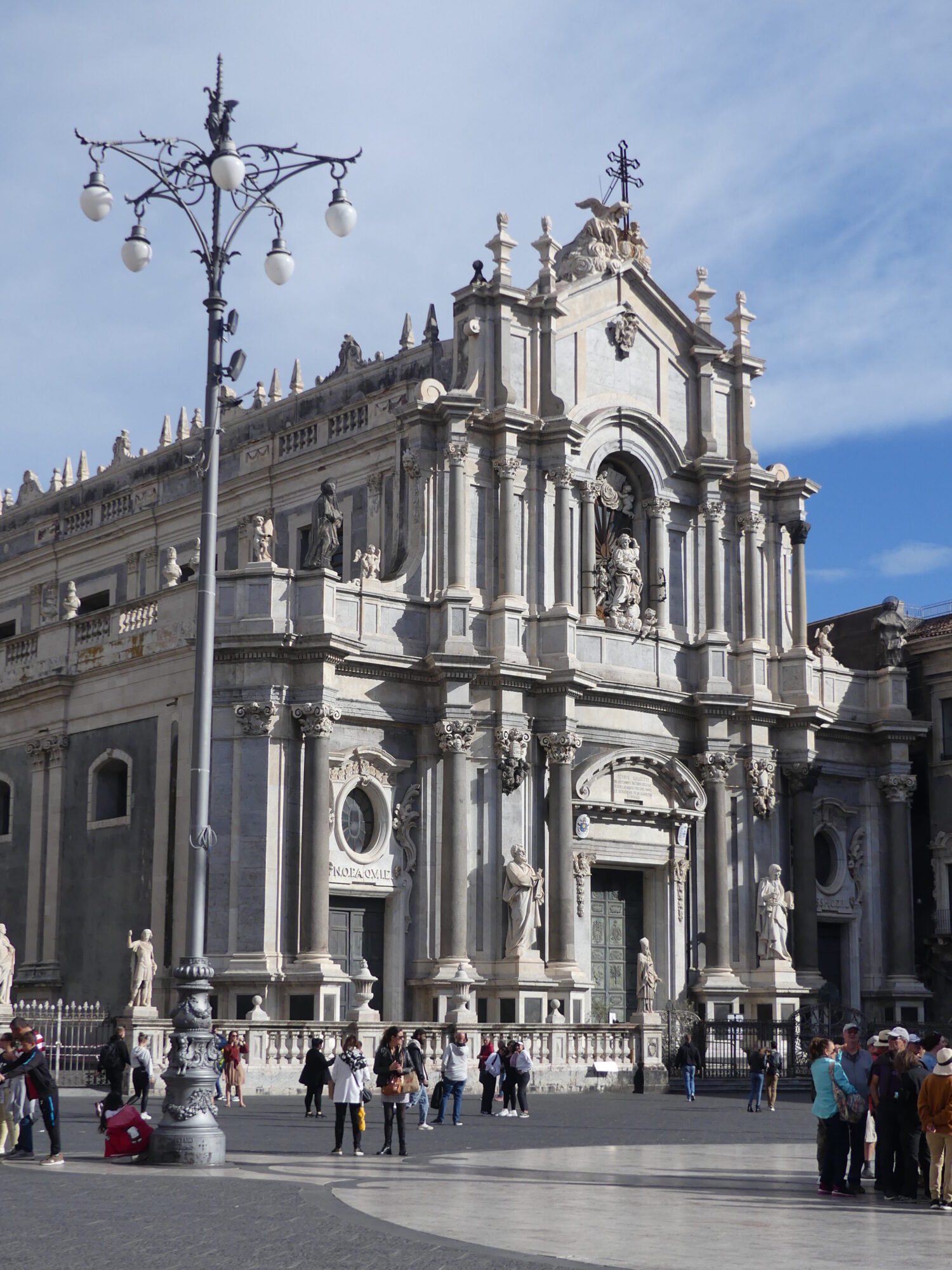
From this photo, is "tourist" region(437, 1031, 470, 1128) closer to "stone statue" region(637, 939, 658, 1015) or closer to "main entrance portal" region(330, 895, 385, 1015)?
"main entrance portal" region(330, 895, 385, 1015)

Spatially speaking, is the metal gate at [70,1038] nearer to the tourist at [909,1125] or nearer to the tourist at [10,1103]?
the tourist at [10,1103]

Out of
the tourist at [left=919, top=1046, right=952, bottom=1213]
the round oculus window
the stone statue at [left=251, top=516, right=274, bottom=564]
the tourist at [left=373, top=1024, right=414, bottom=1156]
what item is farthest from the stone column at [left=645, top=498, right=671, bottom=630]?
the tourist at [left=919, top=1046, right=952, bottom=1213]

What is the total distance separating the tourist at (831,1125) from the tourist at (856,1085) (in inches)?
3.2

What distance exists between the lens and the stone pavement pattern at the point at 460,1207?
13.4 metres

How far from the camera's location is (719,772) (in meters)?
44.0

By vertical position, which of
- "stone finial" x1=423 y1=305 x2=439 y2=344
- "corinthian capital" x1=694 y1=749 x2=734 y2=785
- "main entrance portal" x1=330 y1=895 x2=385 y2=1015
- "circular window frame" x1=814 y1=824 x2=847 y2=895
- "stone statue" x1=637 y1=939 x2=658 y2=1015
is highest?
"stone finial" x1=423 y1=305 x2=439 y2=344

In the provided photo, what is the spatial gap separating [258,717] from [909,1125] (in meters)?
21.3

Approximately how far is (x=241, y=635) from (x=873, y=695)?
18.8 metres

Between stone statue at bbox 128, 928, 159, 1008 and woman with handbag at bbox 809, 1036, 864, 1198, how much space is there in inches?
688

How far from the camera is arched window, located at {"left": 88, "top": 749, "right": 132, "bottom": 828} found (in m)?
40.8

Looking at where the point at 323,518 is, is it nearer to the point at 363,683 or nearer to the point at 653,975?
the point at 363,683

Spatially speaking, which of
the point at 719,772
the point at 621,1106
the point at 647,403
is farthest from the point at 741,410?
the point at 621,1106

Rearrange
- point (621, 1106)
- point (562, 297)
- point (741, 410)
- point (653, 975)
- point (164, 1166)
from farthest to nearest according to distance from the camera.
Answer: point (741, 410) < point (562, 297) < point (653, 975) < point (621, 1106) < point (164, 1166)

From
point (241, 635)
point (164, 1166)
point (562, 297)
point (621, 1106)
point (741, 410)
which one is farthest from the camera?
point (741, 410)
